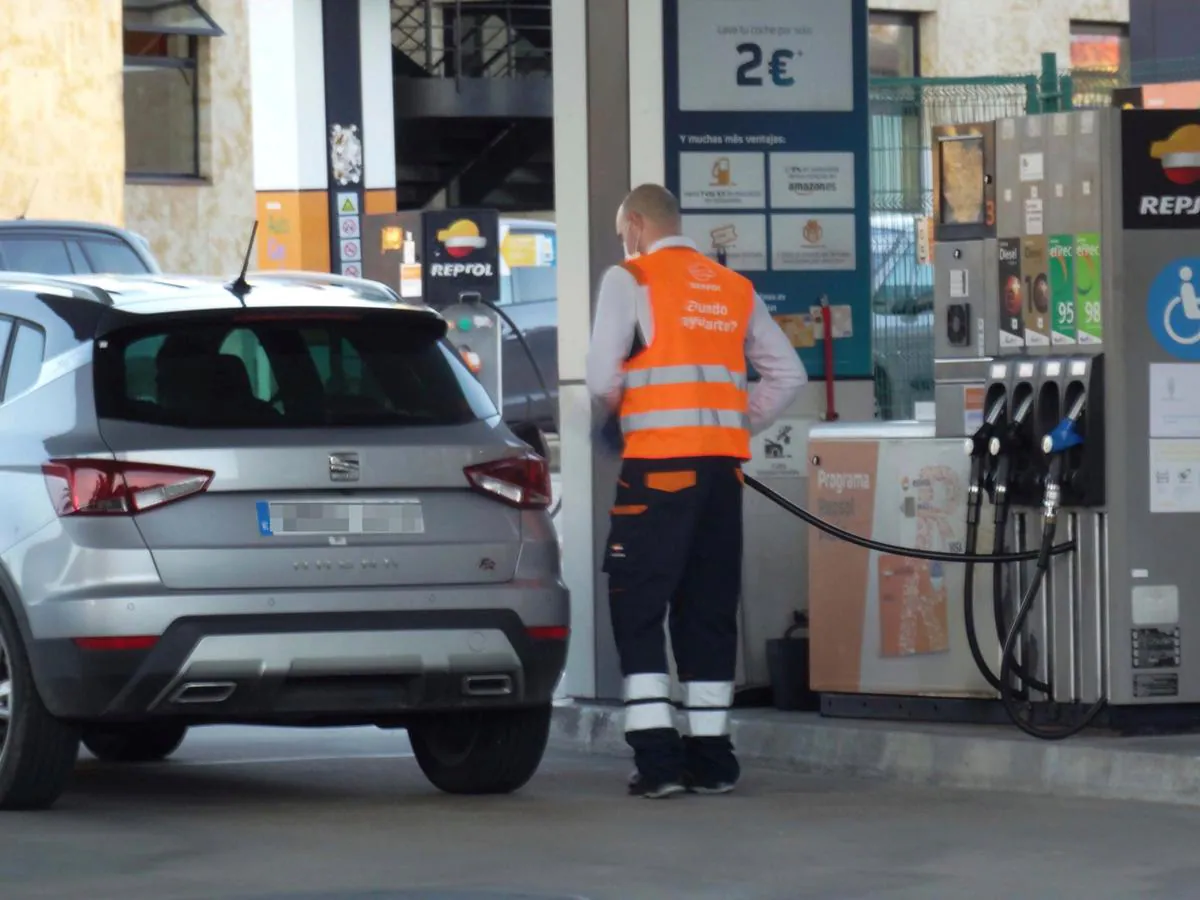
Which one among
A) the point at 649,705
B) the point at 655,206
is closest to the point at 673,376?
the point at 655,206

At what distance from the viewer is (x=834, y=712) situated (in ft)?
33.1

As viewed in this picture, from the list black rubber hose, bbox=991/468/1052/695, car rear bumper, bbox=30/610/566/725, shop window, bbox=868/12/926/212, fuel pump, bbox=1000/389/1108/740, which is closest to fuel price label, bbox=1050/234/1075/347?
Answer: fuel pump, bbox=1000/389/1108/740

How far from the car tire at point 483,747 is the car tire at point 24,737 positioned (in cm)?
125

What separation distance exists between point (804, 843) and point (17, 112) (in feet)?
77.3

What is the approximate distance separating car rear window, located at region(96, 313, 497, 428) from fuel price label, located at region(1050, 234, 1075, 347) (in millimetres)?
1982

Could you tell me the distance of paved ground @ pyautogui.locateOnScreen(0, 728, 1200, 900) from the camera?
700 centimetres

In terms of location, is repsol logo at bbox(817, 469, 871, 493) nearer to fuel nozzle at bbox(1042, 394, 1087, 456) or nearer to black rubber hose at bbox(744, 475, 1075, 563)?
black rubber hose at bbox(744, 475, 1075, 563)

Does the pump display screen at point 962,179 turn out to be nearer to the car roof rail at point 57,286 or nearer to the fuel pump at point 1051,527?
the fuel pump at point 1051,527

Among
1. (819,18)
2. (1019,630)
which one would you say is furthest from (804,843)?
(819,18)

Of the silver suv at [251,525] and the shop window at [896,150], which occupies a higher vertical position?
the shop window at [896,150]

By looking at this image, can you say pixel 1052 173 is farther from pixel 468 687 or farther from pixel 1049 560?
pixel 468 687

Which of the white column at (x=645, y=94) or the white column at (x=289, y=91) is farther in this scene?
the white column at (x=289, y=91)

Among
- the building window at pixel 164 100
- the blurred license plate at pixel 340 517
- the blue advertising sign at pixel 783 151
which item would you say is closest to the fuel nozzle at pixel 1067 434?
the blue advertising sign at pixel 783 151

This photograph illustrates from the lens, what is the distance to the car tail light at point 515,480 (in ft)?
27.6
